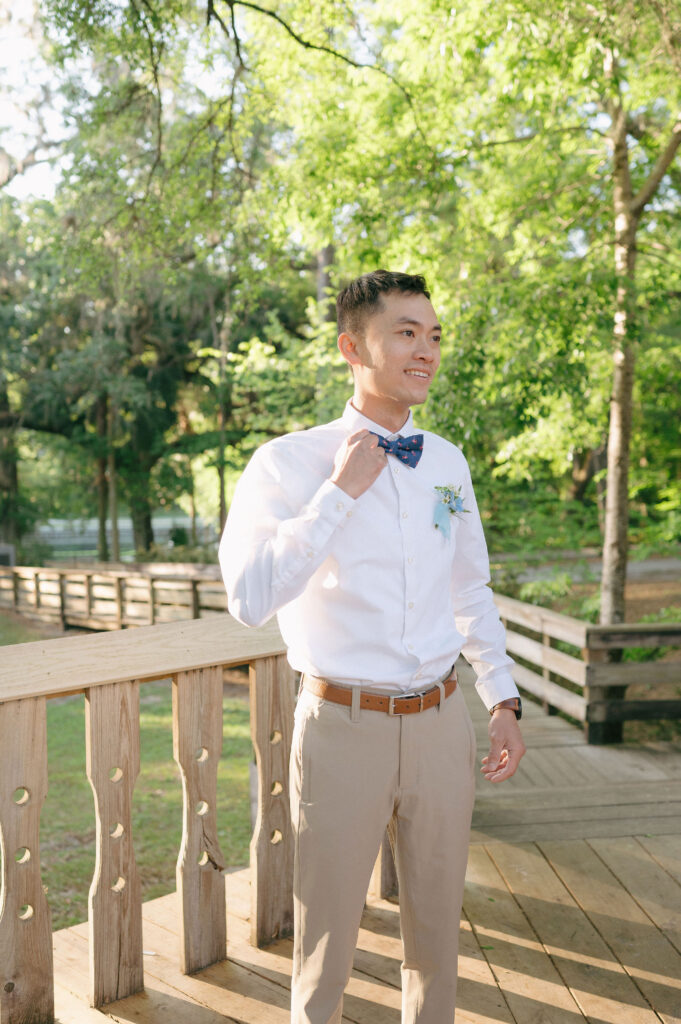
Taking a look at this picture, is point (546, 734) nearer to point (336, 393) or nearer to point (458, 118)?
point (458, 118)

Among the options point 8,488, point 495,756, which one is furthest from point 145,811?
point 8,488

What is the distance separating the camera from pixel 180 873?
2586 millimetres

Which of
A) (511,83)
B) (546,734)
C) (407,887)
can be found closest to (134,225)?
(511,83)

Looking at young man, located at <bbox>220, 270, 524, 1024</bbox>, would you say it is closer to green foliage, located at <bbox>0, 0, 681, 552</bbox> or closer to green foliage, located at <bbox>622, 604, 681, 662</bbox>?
green foliage, located at <bbox>0, 0, 681, 552</bbox>

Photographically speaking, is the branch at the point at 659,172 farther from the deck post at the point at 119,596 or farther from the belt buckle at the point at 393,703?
the deck post at the point at 119,596

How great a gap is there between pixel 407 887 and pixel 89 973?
3.51ft

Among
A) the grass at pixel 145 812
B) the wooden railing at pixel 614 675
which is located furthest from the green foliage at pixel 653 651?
the grass at pixel 145 812

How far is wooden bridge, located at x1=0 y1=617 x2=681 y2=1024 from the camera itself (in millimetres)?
2262

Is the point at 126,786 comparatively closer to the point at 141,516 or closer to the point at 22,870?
the point at 22,870

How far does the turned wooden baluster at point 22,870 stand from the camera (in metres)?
2.22

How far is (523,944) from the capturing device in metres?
2.89

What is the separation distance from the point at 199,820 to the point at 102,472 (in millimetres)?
18916

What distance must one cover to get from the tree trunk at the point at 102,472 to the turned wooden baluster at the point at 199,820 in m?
17.7

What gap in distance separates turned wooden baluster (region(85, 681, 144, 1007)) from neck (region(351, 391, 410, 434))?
1.00 m
